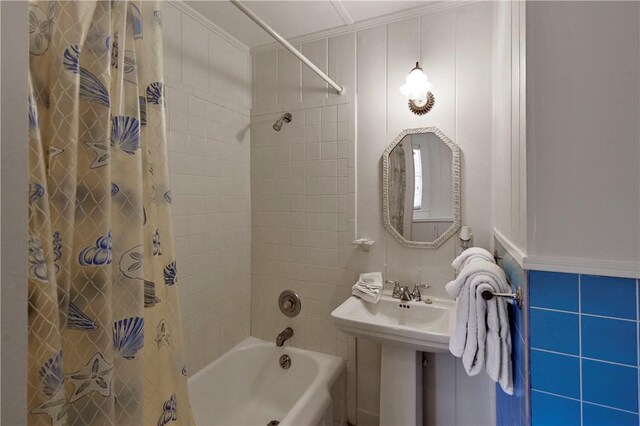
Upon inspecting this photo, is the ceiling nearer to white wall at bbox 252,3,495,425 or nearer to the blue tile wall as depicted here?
white wall at bbox 252,3,495,425

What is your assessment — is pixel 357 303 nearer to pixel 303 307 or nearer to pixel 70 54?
pixel 303 307

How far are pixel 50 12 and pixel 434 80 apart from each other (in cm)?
157

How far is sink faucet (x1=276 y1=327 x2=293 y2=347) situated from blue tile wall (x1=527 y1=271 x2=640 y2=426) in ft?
4.58

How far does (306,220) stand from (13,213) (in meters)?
1.60

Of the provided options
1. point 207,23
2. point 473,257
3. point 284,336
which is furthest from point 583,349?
point 207,23

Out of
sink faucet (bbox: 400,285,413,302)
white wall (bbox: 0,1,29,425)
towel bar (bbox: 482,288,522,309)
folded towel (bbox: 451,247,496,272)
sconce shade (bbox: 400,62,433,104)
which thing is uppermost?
sconce shade (bbox: 400,62,433,104)

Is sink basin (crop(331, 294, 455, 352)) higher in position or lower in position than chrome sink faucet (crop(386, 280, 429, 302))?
lower

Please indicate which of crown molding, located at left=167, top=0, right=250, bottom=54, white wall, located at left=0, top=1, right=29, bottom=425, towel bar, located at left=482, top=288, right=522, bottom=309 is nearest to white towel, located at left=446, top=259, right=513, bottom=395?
towel bar, located at left=482, top=288, right=522, bottom=309

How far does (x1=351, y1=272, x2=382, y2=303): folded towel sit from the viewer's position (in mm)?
1577

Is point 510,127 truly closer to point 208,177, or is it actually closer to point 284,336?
point 208,177

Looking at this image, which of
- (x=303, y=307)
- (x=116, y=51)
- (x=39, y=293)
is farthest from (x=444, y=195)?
(x=39, y=293)

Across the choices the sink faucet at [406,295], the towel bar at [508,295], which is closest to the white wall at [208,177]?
the sink faucet at [406,295]

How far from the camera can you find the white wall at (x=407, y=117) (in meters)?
1.50

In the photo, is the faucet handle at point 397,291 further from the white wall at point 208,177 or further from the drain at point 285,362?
the white wall at point 208,177
